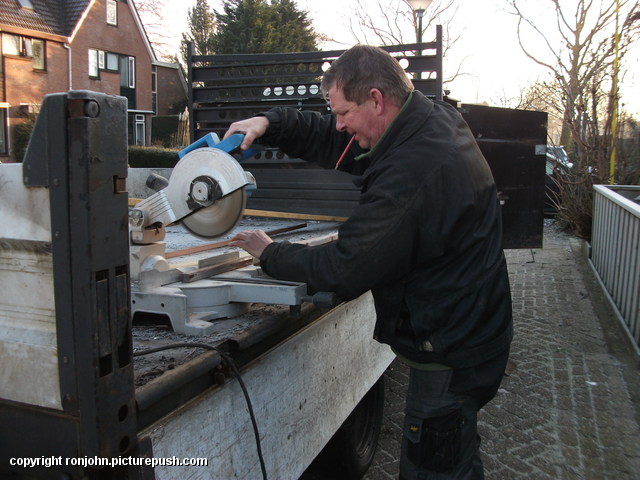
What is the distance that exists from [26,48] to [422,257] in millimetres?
26801

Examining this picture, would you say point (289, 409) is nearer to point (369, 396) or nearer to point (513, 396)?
point (369, 396)

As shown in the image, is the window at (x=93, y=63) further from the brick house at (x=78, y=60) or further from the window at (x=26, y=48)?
the window at (x=26, y=48)

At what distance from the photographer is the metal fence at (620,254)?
5.10 m

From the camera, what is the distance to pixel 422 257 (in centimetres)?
193

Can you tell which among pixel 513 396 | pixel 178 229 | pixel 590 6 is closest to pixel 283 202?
pixel 178 229

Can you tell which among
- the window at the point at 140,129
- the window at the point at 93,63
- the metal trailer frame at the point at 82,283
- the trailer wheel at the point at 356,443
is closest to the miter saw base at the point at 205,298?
the metal trailer frame at the point at 82,283

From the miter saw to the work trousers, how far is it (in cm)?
56

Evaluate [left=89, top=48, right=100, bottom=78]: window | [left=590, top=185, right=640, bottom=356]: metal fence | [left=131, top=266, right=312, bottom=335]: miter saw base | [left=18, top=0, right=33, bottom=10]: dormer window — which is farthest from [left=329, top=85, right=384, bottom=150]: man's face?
[left=89, top=48, right=100, bottom=78]: window

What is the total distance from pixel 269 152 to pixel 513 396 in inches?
102

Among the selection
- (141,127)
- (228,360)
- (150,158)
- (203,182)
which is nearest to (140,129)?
(141,127)

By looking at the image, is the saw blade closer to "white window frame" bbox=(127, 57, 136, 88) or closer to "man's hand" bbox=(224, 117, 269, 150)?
"man's hand" bbox=(224, 117, 269, 150)

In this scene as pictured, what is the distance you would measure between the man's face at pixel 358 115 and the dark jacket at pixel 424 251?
0.10 m

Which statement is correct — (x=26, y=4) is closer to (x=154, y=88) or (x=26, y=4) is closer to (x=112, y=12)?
(x=112, y=12)

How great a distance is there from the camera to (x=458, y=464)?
6.77 feet
